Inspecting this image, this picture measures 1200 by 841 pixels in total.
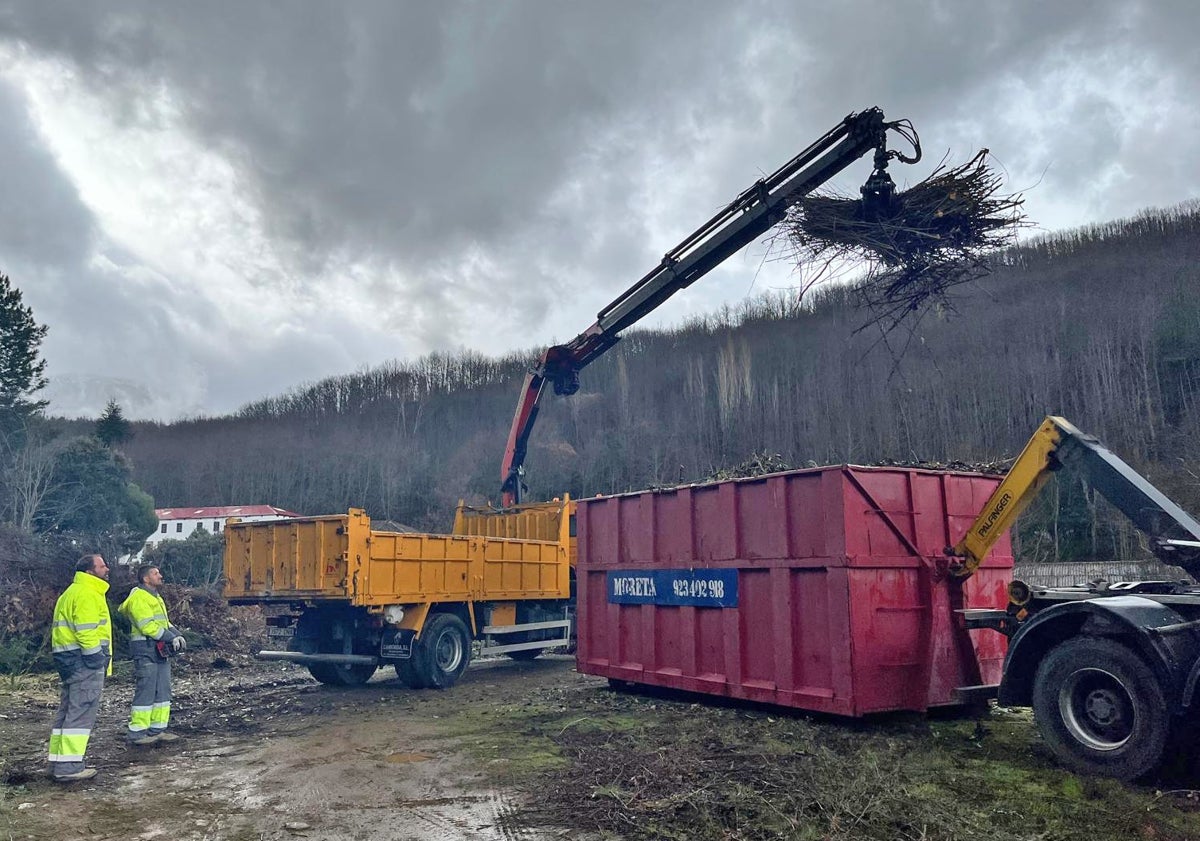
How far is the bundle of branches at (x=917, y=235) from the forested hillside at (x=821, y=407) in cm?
1182

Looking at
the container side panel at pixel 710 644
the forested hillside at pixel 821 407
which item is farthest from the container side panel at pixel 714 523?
the forested hillside at pixel 821 407

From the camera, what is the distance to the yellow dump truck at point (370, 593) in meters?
11.2

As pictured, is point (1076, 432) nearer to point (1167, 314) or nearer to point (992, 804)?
point (992, 804)

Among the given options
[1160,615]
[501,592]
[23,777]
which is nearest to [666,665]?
[501,592]

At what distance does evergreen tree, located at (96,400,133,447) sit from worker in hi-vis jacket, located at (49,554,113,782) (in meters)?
33.6

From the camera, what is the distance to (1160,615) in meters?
5.93

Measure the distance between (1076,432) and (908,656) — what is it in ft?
8.02

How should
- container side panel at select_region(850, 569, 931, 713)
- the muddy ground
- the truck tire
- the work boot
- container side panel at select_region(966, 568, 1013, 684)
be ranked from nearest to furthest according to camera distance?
1. the muddy ground
2. the work boot
3. container side panel at select_region(850, 569, 931, 713)
4. container side panel at select_region(966, 568, 1013, 684)
5. the truck tire

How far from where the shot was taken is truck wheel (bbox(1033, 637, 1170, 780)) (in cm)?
572

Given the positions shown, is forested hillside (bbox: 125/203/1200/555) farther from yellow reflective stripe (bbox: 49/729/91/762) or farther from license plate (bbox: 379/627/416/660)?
yellow reflective stripe (bbox: 49/729/91/762)

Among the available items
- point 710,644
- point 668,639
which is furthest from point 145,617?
point 710,644

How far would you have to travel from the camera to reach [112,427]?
124 feet

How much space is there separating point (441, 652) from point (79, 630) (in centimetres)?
576

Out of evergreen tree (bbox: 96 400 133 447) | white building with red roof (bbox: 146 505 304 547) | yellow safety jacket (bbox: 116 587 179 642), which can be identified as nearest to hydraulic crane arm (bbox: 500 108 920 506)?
yellow safety jacket (bbox: 116 587 179 642)
